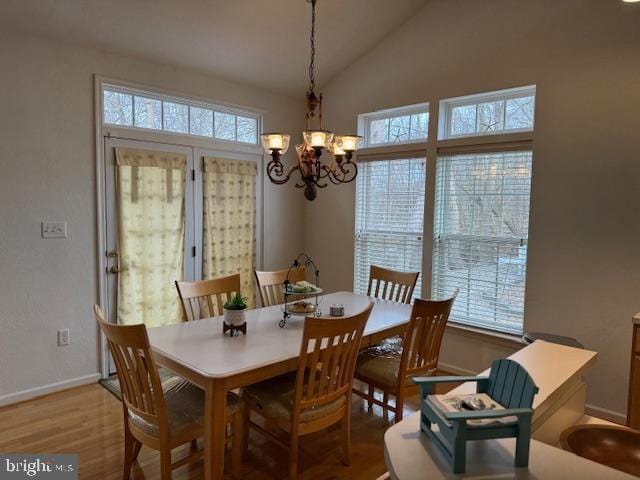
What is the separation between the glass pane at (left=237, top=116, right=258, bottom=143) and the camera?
14.5 feet

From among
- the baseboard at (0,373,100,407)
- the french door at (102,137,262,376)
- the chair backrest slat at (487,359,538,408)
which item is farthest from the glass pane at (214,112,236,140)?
the chair backrest slat at (487,359,538,408)

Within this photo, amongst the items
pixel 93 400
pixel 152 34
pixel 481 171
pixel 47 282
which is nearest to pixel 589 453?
pixel 481 171

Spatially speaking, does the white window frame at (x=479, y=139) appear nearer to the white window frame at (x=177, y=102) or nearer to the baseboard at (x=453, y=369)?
the baseboard at (x=453, y=369)

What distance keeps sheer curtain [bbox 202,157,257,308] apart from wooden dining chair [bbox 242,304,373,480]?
2084 millimetres

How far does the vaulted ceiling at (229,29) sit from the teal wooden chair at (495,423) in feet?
10.8

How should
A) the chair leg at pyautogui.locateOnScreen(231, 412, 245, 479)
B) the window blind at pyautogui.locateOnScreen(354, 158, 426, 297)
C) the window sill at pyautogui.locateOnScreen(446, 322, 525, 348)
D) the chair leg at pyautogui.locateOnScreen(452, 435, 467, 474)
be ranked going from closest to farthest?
1. the chair leg at pyautogui.locateOnScreen(452, 435, 467, 474)
2. the chair leg at pyautogui.locateOnScreen(231, 412, 245, 479)
3. the window sill at pyautogui.locateOnScreen(446, 322, 525, 348)
4. the window blind at pyautogui.locateOnScreen(354, 158, 426, 297)

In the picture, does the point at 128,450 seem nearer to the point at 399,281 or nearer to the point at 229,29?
the point at 399,281

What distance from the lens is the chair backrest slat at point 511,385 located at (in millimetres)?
975

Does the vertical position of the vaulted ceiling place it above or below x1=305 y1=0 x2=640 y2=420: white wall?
above

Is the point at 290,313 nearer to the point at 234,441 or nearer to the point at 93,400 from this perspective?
the point at 234,441

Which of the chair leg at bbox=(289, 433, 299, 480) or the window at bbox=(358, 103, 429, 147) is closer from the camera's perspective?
the chair leg at bbox=(289, 433, 299, 480)

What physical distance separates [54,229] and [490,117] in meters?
3.57

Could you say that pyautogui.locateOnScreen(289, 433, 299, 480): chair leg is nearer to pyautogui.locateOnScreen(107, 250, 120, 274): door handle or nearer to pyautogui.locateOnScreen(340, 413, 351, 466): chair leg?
pyautogui.locateOnScreen(340, 413, 351, 466): chair leg

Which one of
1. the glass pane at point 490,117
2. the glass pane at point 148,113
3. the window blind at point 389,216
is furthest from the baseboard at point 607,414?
the glass pane at point 148,113
